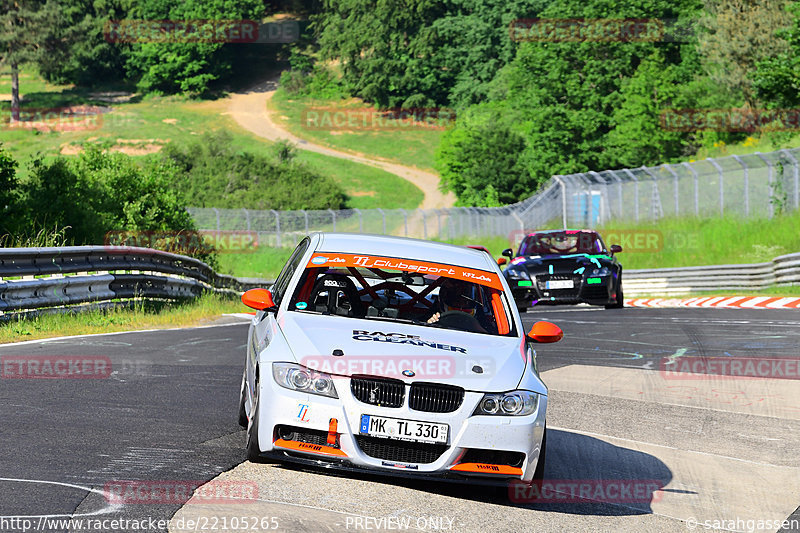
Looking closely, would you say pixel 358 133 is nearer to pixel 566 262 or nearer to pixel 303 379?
pixel 566 262

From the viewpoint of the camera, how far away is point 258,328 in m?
7.67

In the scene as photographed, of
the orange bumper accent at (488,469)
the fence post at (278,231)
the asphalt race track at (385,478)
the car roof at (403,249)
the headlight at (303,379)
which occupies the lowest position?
the fence post at (278,231)

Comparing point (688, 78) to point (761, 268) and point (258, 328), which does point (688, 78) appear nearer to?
point (761, 268)

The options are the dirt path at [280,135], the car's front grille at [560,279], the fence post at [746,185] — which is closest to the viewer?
the car's front grille at [560,279]

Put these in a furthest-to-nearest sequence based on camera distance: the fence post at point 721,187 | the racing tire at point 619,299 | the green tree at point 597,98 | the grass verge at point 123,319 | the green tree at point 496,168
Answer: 1. the green tree at point 496,168
2. the green tree at point 597,98
3. the fence post at point 721,187
4. the racing tire at point 619,299
5. the grass verge at point 123,319

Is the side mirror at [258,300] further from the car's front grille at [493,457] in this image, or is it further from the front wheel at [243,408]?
the car's front grille at [493,457]

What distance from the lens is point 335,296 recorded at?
298 inches

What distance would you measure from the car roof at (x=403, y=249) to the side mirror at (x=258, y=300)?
60 cm

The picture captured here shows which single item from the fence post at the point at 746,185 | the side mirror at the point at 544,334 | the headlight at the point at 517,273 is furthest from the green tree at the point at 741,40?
the side mirror at the point at 544,334

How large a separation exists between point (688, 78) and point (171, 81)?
256 ft

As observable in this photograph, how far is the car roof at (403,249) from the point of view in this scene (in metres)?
7.89

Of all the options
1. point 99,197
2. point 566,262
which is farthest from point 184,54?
point 566,262

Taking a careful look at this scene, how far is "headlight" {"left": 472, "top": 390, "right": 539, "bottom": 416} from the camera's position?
6.28 meters

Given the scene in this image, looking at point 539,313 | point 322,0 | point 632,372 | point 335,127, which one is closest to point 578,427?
point 632,372
